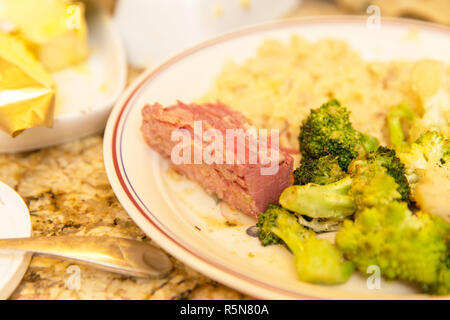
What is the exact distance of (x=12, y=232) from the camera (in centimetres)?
180

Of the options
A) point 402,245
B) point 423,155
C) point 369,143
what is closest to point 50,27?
point 369,143

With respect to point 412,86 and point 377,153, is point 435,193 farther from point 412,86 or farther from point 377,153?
point 412,86

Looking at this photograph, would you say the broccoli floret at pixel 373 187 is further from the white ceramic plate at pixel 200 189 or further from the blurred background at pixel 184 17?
the blurred background at pixel 184 17

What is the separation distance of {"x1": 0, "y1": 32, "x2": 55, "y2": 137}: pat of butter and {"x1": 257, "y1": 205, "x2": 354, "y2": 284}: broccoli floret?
121 cm

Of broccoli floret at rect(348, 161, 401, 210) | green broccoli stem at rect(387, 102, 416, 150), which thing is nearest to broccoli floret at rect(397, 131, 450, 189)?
broccoli floret at rect(348, 161, 401, 210)

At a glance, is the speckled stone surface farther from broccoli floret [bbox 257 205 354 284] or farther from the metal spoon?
broccoli floret [bbox 257 205 354 284]

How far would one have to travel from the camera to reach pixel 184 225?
1.83m

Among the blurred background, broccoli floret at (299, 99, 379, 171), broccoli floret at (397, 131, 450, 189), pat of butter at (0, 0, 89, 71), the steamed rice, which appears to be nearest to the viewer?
broccoli floret at (397, 131, 450, 189)

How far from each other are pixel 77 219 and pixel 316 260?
1.09 meters

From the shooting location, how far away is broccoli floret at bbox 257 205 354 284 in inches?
58.5

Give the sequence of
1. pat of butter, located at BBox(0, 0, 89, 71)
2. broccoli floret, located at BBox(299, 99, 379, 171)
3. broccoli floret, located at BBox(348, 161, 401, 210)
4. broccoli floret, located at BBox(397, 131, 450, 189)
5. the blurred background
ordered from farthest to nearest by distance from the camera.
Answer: the blurred background
pat of butter, located at BBox(0, 0, 89, 71)
broccoli floret, located at BBox(299, 99, 379, 171)
broccoli floret, located at BBox(397, 131, 450, 189)
broccoli floret, located at BBox(348, 161, 401, 210)

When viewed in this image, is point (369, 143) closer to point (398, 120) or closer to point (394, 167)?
point (398, 120)

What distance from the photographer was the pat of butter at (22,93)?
6.81 feet

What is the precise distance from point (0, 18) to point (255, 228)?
7.10 feet
